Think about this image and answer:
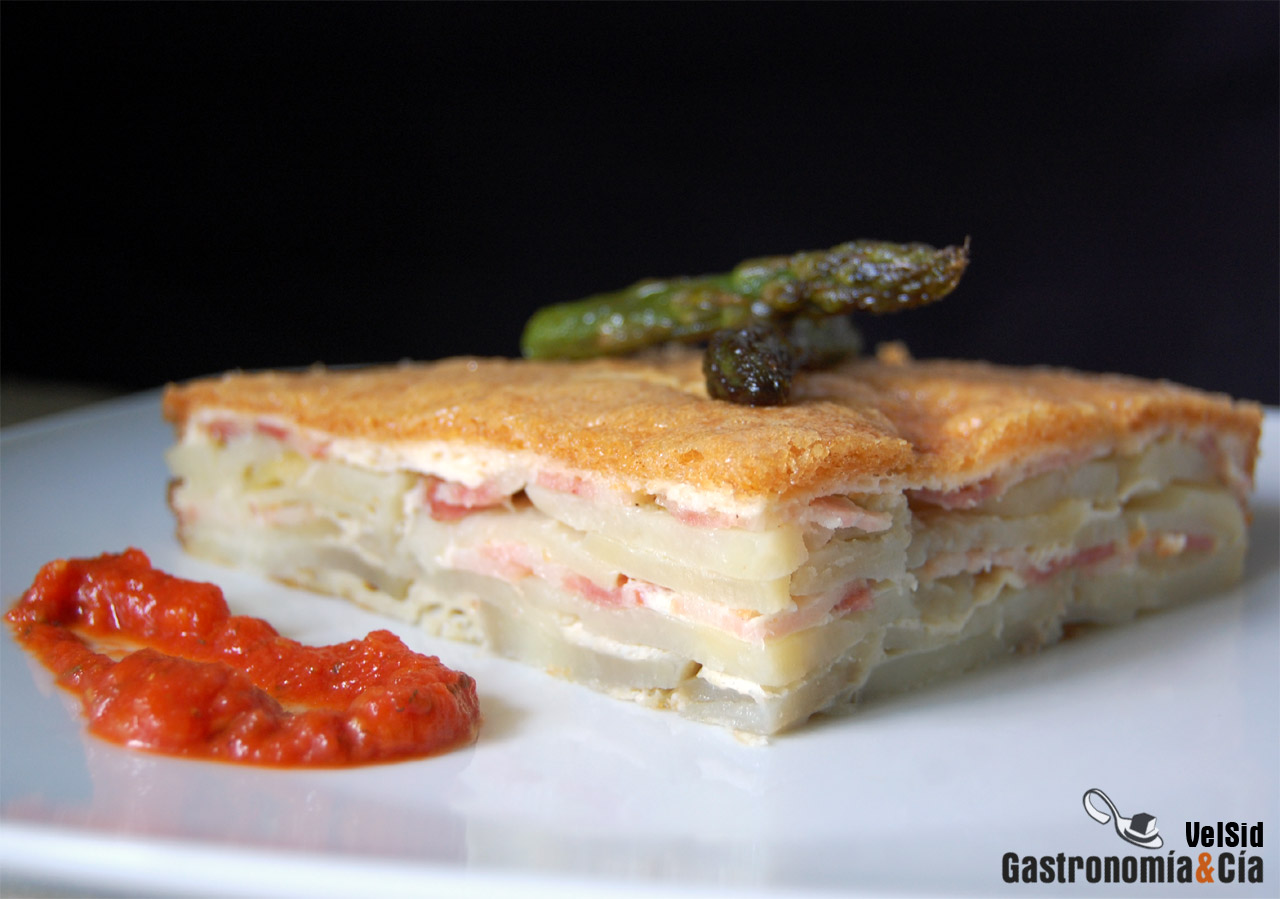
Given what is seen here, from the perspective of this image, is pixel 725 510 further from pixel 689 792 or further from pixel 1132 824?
pixel 1132 824

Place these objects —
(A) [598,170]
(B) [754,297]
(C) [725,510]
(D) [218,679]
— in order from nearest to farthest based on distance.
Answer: (D) [218,679] → (C) [725,510] → (B) [754,297] → (A) [598,170]

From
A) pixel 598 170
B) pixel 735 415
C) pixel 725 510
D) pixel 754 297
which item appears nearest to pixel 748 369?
pixel 735 415

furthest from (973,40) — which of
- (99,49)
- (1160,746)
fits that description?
(1160,746)

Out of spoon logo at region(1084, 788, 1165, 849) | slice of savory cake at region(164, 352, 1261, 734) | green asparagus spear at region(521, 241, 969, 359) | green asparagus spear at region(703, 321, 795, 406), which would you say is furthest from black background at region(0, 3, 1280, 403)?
spoon logo at region(1084, 788, 1165, 849)

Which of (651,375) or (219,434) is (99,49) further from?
(651,375)

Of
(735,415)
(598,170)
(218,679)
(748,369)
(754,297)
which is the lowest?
(218,679)

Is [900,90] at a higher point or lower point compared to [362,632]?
higher
